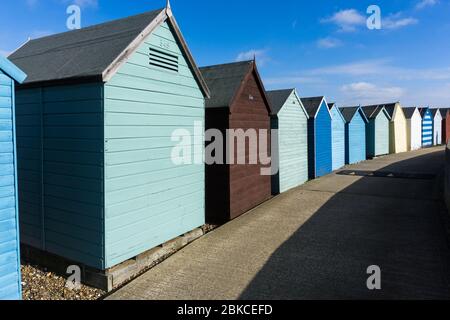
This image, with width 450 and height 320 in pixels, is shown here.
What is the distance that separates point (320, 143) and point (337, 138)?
367 cm

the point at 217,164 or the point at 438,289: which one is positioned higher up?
the point at 217,164

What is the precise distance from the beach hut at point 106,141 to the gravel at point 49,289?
1.39ft

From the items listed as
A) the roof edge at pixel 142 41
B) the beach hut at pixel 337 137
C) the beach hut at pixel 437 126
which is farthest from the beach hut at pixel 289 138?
the beach hut at pixel 437 126

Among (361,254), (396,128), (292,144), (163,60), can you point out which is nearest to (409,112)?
(396,128)

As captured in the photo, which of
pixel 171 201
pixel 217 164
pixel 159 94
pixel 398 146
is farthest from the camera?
pixel 398 146

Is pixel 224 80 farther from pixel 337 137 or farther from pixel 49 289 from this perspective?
pixel 337 137

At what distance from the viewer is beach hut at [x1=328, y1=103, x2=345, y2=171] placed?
769 inches

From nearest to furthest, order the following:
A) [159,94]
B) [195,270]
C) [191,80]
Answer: [195,270] → [159,94] → [191,80]

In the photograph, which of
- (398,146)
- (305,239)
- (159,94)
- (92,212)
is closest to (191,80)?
(159,94)

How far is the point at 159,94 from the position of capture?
7.02 meters

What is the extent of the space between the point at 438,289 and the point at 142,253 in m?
5.33

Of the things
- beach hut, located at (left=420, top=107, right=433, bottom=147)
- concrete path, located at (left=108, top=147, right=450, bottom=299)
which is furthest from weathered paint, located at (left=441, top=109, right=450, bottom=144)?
concrete path, located at (left=108, top=147, right=450, bottom=299)
